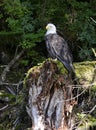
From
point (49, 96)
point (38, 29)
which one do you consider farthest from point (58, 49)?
point (38, 29)

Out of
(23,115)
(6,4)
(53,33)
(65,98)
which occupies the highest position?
(6,4)

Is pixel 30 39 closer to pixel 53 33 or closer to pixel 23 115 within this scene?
pixel 53 33

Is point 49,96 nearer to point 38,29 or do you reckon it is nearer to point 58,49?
point 58,49

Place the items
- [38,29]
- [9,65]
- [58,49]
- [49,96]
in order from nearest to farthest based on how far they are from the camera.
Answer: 1. [49,96]
2. [58,49]
3. [9,65]
4. [38,29]

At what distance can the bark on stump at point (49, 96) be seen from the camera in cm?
560

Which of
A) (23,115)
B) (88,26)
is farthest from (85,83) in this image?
(88,26)

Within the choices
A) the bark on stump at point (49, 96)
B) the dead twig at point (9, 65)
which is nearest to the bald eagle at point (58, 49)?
the bark on stump at point (49, 96)

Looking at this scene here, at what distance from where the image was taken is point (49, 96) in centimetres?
565

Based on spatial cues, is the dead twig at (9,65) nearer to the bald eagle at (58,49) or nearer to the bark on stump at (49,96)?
the bald eagle at (58,49)

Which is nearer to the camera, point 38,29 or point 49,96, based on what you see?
point 49,96

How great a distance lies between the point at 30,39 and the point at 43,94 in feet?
11.1

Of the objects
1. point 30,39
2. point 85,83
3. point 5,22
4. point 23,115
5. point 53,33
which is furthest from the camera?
point 5,22

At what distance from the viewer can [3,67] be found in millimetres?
9094

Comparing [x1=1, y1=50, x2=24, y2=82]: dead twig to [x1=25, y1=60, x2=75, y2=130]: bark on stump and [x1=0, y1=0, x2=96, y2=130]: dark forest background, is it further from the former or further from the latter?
[x1=25, y1=60, x2=75, y2=130]: bark on stump
